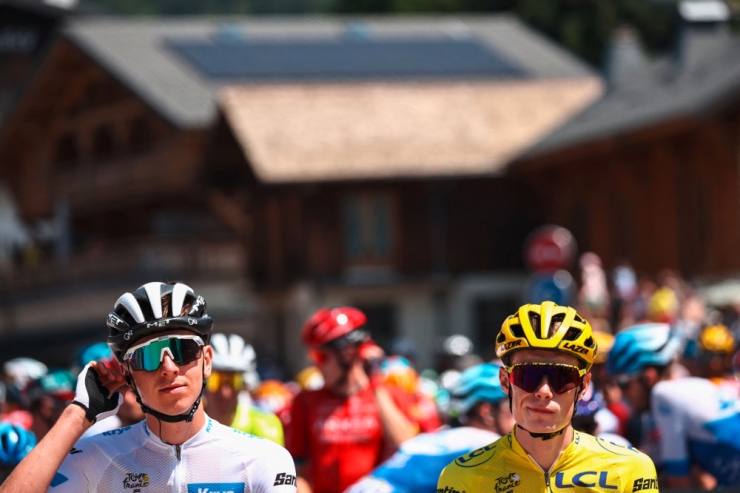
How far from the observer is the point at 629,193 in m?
29.5

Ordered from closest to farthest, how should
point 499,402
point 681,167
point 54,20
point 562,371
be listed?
point 562,371 → point 499,402 → point 681,167 → point 54,20

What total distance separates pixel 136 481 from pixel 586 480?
1.44 meters

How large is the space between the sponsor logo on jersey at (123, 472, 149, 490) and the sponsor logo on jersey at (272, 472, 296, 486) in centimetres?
41

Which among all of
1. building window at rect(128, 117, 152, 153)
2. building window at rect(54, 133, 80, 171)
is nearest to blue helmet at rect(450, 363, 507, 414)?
building window at rect(128, 117, 152, 153)

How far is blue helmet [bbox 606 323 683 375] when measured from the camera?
7344 millimetres

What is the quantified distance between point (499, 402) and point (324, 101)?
2824 cm

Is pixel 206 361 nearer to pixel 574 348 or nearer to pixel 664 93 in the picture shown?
pixel 574 348

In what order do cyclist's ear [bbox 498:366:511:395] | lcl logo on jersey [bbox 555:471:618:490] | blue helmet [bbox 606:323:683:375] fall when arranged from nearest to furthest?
lcl logo on jersey [bbox 555:471:618:490]
cyclist's ear [bbox 498:366:511:395]
blue helmet [bbox 606:323:683:375]

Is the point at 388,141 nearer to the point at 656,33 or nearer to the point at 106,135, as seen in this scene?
the point at 106,135

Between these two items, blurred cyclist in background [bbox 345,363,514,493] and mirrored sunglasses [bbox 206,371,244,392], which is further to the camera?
mirrored sunglasses [bbox 206,371,244,392]

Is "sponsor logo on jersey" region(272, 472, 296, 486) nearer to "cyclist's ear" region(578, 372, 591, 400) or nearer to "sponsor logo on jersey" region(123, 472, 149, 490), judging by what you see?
"sponsor logo on jersey" region(123, 472, 149, 490)

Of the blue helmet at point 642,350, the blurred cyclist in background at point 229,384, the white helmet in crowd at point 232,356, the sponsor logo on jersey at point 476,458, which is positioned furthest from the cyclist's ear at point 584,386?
the white helmet in crowd at point 232,356

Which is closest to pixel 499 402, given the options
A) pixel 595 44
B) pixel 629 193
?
pixel 629 193

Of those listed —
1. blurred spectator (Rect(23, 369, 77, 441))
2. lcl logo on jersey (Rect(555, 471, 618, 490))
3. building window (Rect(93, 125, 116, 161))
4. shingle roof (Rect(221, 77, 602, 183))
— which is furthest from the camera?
building window (Rect(93, 125, 116, 161))
